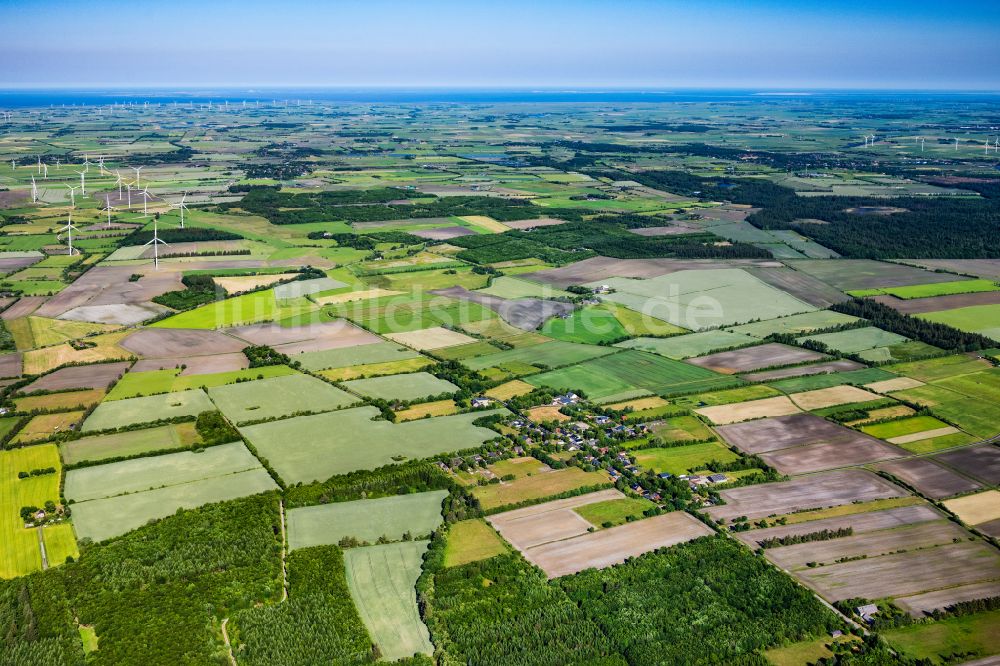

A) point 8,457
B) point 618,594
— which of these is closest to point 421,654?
point 618,594

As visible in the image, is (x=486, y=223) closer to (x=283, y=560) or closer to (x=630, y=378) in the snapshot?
(x=630, y=378)

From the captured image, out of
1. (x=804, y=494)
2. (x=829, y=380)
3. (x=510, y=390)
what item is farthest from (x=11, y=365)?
(x=829, y=380)

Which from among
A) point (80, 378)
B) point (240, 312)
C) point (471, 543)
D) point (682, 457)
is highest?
point (240, 312)

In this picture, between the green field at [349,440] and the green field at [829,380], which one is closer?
the green field at [349,440]

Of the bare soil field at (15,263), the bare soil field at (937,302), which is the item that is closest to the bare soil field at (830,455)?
the bare soil field at (937,302)

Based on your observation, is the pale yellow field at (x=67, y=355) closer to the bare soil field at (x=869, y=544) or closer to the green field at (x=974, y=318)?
the bare soil field at (x=869, y=544)

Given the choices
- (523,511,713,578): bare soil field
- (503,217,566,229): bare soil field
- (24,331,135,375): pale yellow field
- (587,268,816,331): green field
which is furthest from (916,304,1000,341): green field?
(24,331,135,375): pale yellow field
